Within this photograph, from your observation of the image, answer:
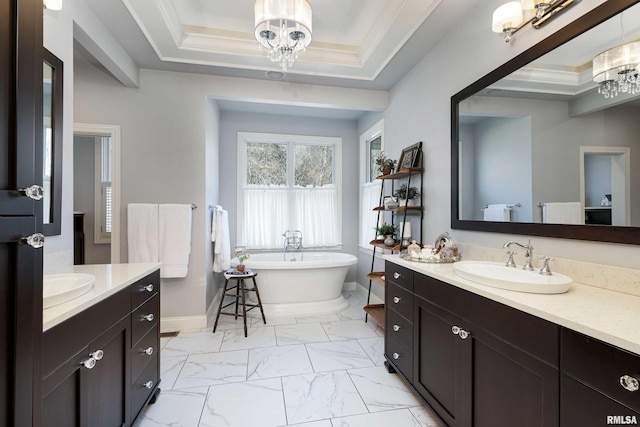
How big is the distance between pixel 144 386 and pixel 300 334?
1.50 metres

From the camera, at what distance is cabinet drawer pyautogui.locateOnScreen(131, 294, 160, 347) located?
1.55 m

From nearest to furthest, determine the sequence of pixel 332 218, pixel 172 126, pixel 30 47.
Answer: pixel 30 47 < pixel 172 126 < pixel 332 218

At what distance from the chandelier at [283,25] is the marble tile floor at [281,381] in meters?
2.45

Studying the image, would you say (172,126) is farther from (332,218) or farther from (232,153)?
(332,218)

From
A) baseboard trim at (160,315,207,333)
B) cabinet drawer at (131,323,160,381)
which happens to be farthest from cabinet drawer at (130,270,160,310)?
baseboard trim at (160,315,207,333)

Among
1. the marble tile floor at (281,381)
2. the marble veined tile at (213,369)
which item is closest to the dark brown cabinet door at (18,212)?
the marble tile floor at (281,381)

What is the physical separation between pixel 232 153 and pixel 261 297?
209cm

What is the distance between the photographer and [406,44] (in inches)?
97.3

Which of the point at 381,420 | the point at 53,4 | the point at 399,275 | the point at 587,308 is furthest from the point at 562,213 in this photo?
the point at 53,4

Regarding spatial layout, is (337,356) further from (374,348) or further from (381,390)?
(381,390)

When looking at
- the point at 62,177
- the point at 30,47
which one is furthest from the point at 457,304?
the point at 62,177

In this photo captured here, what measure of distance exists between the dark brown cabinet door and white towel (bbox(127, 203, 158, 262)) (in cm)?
222

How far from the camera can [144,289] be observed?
1684 mm

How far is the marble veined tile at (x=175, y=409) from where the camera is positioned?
5.58ft
